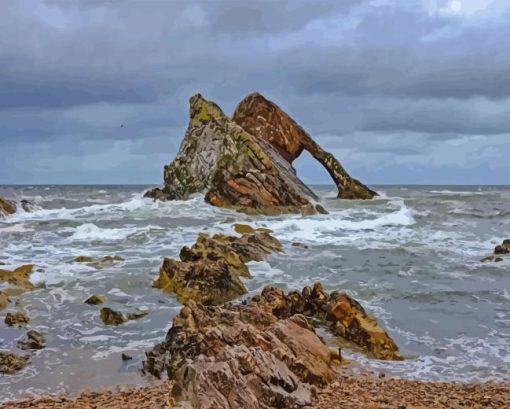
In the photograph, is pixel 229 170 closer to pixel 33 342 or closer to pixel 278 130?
pixel 278 130

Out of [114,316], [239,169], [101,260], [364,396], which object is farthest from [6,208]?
[364,396]

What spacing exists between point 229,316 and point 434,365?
3.25 m

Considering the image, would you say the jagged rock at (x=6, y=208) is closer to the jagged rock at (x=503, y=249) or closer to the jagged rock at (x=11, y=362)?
the jagged rock at (x=11, y=362)

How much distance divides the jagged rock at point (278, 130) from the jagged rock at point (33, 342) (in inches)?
1234

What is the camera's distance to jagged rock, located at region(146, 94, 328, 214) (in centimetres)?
3350

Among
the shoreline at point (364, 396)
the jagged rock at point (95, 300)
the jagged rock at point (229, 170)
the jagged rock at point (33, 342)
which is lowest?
the shoreline at point (364, 396)

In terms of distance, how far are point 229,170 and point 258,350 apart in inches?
1111

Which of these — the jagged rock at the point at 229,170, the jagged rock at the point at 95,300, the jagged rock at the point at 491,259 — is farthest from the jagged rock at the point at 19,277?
the jagged rock at the point at 229,170

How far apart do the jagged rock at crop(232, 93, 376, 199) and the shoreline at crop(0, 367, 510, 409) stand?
1306 inches

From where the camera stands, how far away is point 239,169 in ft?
113

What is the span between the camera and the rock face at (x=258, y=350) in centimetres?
573

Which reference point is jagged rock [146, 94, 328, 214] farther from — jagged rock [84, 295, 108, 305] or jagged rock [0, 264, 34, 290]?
jagged rock [84, 295, 108, 305]

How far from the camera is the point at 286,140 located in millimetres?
40594

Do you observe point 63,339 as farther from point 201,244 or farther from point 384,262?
point 384,262
